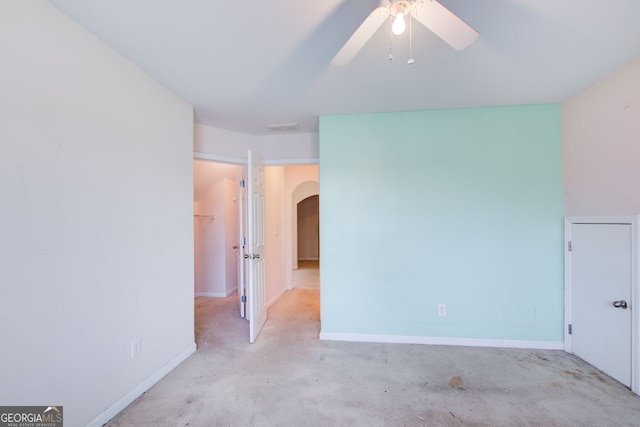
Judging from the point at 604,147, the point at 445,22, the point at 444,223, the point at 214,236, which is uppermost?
the point at 445,22

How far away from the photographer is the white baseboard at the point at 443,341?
2713 mm

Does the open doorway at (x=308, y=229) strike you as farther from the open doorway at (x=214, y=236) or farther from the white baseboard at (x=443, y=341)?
the white baseboard at (x=443, y=341)

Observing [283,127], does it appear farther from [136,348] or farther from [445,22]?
[136,348]

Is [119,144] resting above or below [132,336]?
above

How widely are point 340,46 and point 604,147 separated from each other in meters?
2.21

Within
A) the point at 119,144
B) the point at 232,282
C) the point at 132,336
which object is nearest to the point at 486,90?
the point at 119,144

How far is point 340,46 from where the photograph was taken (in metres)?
1.81

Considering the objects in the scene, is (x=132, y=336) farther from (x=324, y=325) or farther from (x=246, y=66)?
(x=246, y=66)

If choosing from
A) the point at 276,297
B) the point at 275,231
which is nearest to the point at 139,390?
the point at 276,297

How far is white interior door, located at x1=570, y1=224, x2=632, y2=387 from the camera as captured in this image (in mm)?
2129

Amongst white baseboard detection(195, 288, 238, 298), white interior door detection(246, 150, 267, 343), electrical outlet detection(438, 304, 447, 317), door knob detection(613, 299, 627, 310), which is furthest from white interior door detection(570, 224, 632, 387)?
white baseboard detection(195, 288, 238, 298)

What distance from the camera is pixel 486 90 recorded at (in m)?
2.43

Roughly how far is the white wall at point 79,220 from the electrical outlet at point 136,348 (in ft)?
0.11

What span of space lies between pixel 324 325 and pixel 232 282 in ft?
8.00
